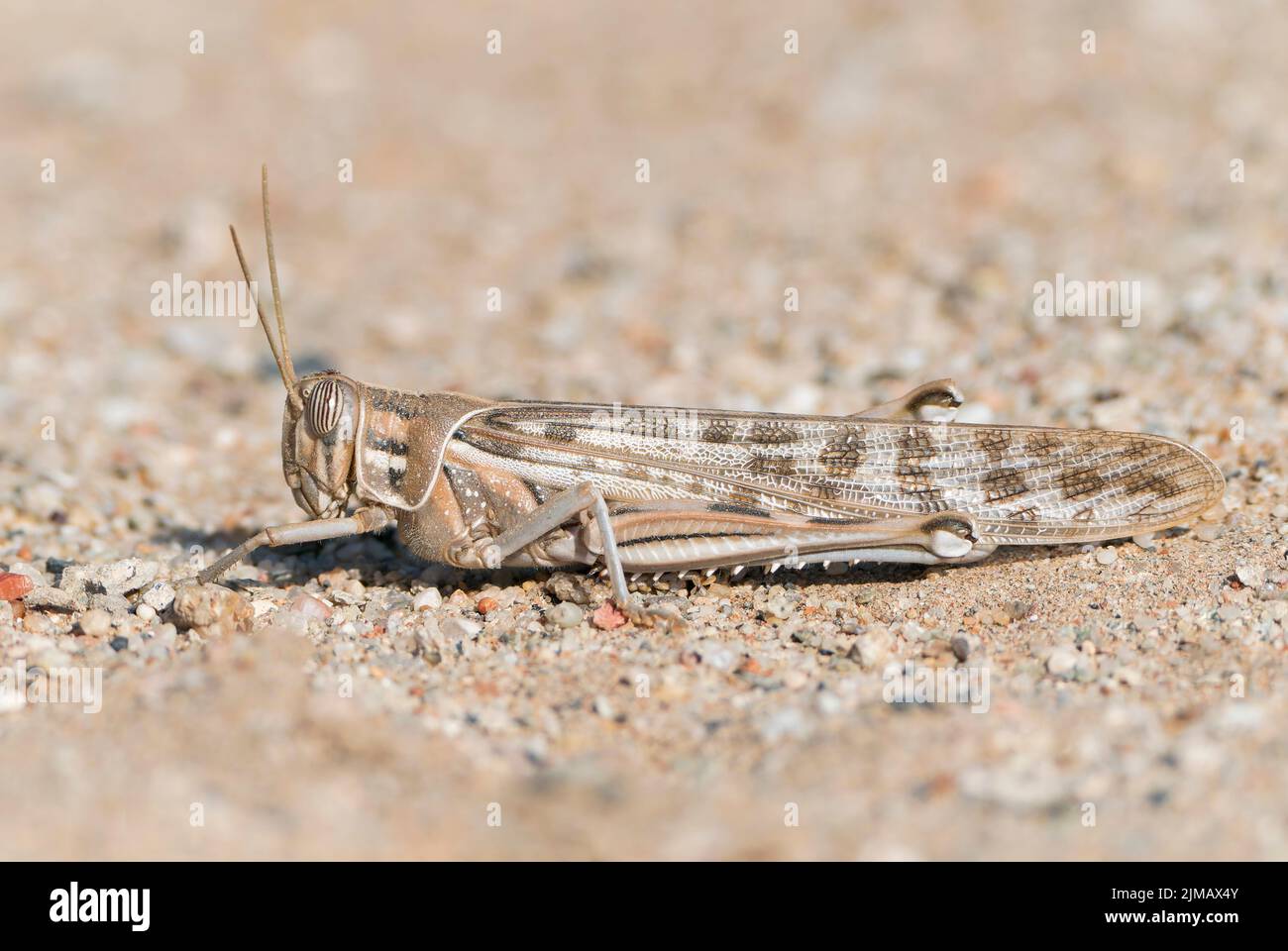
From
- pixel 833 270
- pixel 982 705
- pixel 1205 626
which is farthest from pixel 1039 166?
pixel 982 705

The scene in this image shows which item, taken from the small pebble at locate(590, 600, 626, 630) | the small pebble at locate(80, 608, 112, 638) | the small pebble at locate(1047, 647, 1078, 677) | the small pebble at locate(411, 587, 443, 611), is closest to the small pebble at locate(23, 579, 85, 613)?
the small pebble at locate(80, 608, 112, 638)

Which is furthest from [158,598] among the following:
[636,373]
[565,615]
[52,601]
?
[636,373]

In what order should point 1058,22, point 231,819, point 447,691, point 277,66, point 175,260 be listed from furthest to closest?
point 277,66 → point 1058,22 → point 175,260 → point 447,691 → point 231,819

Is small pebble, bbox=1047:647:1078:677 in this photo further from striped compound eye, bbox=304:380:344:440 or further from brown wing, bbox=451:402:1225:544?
striped compound eye, bbox=304:380:344:440

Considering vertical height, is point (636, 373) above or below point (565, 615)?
above

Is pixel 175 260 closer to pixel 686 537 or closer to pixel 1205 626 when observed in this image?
pixel 686 537

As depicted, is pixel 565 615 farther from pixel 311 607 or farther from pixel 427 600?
pixel 311 607

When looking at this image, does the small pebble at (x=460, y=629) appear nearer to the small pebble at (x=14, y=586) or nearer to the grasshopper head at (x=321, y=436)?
the grasshopper head at (x=321, y=436)
